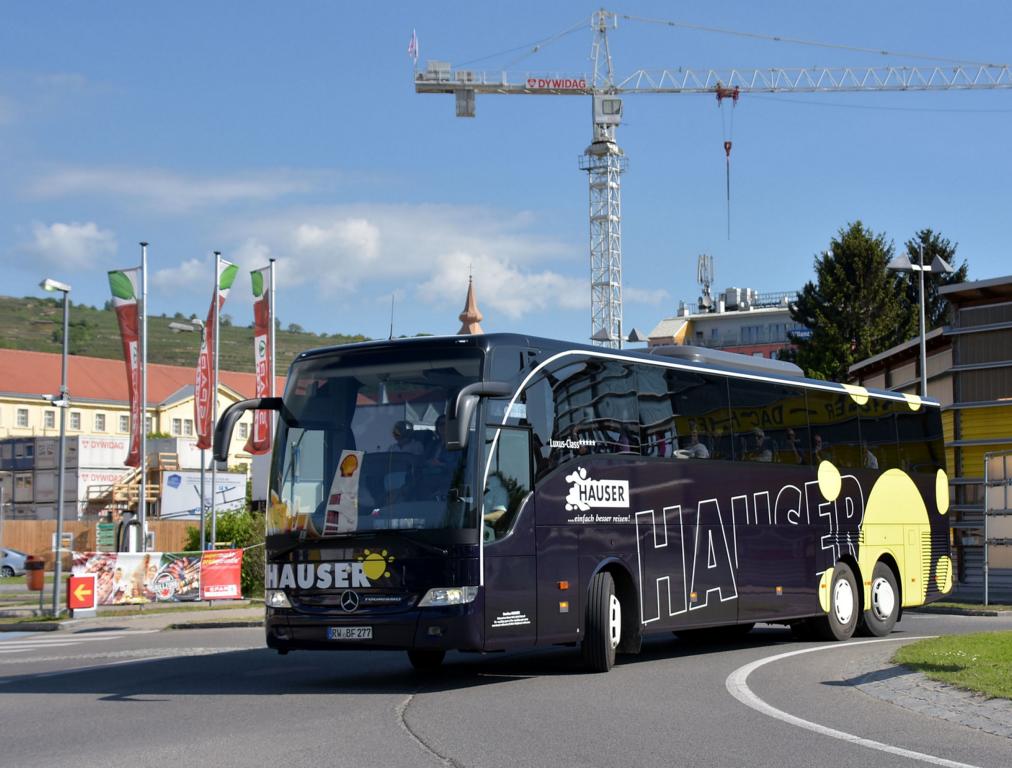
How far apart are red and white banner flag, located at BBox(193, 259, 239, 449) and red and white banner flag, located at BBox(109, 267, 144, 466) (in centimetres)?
166

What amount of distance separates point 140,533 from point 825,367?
38878 mm

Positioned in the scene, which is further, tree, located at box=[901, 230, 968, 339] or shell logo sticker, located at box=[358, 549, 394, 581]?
tree, located at box=[901, 230, 968, 339]

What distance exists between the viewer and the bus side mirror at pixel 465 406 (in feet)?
40.0

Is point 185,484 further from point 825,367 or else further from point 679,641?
point 679,641

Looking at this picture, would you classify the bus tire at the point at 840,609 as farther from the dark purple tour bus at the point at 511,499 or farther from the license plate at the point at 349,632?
the license plate at the point at 349,632

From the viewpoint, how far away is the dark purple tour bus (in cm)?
1323

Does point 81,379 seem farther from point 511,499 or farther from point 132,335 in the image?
point 511,499

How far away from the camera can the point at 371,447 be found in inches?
536

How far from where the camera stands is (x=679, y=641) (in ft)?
66.7

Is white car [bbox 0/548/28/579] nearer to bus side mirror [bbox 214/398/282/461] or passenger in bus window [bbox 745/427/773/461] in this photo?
passenger in bus window [bbox 745/427/773/461]

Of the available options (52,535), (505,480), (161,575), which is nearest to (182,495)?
(52,535)

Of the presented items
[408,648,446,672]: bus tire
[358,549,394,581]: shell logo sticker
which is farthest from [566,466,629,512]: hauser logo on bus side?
[408,648,446,672]: bus tire

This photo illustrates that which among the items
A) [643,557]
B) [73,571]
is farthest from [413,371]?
[73,571]

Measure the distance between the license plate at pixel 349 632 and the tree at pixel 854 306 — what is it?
5695cm
